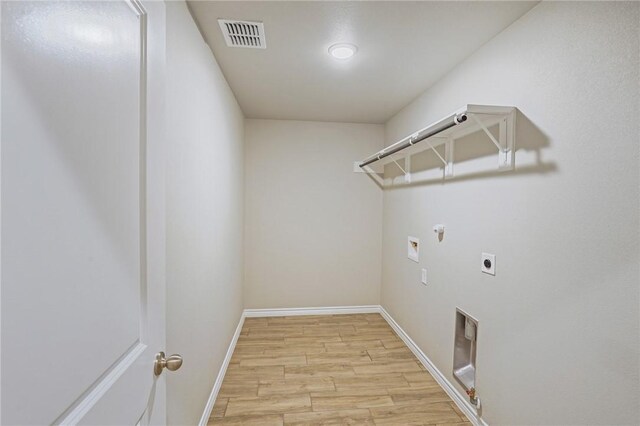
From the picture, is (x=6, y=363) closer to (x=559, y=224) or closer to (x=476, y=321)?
(x=559, y=224)

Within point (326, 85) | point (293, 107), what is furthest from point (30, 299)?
point (293, 107)

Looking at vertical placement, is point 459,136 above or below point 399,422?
above

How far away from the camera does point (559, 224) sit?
1.29m

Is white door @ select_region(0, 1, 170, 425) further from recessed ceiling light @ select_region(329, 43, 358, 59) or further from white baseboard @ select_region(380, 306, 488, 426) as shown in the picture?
white baseboard @ select_region(380, 306, 488, 426)

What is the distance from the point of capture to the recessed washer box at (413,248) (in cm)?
266

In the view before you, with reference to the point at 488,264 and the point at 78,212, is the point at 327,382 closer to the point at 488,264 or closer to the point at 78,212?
the point at 488,264

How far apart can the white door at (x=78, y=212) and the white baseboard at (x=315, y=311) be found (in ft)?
9.16

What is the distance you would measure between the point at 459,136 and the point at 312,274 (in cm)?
228

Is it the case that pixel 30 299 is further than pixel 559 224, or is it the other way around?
pixel 559 224

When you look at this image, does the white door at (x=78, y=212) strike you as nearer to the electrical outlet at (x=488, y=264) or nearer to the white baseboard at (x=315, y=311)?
the electrical outlet at (x=488, y=264)

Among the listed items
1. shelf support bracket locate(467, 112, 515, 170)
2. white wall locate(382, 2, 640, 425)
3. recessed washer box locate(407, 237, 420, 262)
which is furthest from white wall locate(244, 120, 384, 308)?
shelf support bracket locate(467, 112, 515, 170)

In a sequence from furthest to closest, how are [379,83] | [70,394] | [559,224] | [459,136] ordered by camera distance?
1. [379,83]
2. [459,136]
3. [559,224]
4. [70,394]

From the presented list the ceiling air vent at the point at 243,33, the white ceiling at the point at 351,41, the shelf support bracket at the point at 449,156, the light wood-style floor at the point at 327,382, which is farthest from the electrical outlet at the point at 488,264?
the ceiling air vent at the point at 243,33

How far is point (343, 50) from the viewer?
183 centimetres
